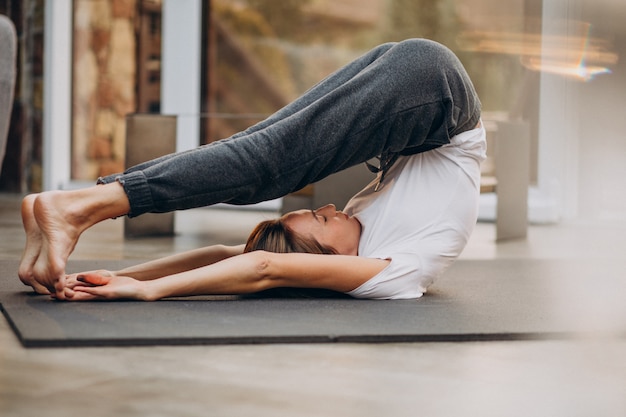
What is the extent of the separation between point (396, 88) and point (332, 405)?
799 millimetres

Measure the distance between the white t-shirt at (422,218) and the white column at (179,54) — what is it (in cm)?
349

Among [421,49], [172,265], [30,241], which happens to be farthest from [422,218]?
[30,241]

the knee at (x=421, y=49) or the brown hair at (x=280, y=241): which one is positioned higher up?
the knee at (x=421, y=49)

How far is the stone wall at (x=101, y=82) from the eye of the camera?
17.9 ft

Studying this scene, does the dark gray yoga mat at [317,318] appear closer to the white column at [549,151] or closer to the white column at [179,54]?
the white column at [549,151]

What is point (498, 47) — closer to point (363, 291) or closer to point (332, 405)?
point (363, 291)

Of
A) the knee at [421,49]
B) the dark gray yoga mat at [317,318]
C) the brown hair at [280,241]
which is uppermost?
the knee at [421,49]

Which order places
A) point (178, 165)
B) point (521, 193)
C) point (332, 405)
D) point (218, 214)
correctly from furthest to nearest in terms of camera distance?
point (218, 214), point (521, 193), point (178, 165), point (332, 405)

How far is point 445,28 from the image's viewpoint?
16.9 feet

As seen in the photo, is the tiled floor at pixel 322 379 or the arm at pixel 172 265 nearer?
the tiled floor at pixel 322 379

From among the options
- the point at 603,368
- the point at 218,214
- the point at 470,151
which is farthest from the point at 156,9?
the point at 603,368

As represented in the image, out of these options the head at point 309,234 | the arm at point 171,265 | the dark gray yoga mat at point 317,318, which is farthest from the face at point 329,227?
the arm at point 171,265

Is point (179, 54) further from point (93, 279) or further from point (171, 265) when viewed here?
point (93, 279)

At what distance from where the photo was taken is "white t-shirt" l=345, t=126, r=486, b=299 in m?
1.89
